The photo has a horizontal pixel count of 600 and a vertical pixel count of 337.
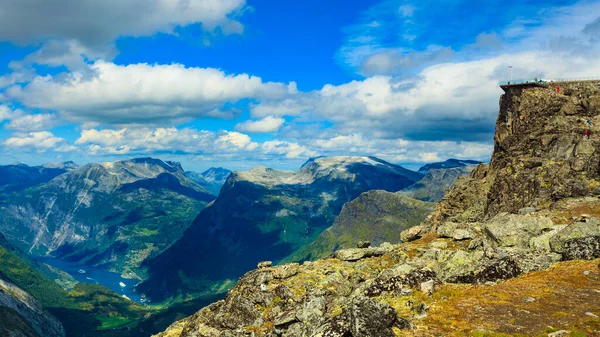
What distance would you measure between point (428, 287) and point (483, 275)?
630 cm

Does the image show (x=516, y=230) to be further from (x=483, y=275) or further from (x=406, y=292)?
(x=406, y=292)

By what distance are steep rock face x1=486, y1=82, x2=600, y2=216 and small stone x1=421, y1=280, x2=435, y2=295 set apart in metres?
66.1

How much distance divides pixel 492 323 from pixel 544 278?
13395 mm

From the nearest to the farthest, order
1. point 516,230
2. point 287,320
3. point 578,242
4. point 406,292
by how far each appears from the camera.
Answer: point 406,292 → point 578,242 → point 287,320 → point 516,230

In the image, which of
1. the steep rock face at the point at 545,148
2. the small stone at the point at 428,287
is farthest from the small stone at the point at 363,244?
the steep rock face at the point at 545,148

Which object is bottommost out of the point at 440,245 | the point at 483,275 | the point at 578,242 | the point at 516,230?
the point at 440,245

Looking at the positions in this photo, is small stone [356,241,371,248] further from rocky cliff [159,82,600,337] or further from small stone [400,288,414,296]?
small stone [400,288,414,296]

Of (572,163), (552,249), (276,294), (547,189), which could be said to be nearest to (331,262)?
(276,294)

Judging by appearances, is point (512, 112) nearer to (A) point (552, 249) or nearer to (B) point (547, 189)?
(B) point (547, 189)

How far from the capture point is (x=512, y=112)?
122875 millimetres

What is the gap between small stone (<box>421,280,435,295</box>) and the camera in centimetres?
3441

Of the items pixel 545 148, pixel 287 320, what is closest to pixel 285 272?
pixel 287 320

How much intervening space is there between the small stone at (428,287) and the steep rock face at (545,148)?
2601 inches

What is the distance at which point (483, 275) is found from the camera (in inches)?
1430
